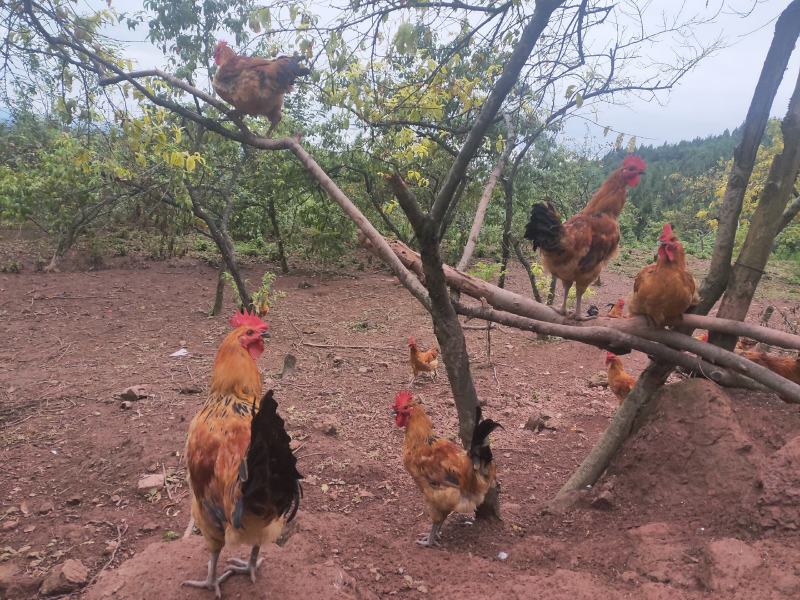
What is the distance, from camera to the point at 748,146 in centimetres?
347

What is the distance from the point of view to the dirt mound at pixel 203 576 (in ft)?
8.12

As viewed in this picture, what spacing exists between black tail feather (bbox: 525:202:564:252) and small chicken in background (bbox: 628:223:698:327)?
620 millimetres

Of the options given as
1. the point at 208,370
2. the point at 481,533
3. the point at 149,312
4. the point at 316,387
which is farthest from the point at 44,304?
the point at 481,533

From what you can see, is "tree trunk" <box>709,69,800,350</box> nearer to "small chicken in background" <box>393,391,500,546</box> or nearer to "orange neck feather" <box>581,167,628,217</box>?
"orange neck feather" <box>581,167,628,217</box>

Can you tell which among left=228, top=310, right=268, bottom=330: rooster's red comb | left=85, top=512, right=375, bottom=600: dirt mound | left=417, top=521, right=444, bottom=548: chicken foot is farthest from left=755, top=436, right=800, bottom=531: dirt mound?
left=228, top=310, right=268, bottom=330: rooster's red comb

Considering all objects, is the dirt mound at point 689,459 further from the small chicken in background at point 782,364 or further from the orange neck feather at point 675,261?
the small chicken in background at point 782,364

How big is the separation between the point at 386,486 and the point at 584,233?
263cm

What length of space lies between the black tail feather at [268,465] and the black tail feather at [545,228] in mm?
2216

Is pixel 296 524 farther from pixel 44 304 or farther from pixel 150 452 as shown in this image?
pixel 44 304

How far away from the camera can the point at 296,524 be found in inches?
134

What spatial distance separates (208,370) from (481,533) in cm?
467

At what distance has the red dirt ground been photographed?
259 cm

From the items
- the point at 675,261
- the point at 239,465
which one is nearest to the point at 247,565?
the point at 239,465

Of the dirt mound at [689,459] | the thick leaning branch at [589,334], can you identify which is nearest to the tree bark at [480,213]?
the thick leaning branch at [589,334]
